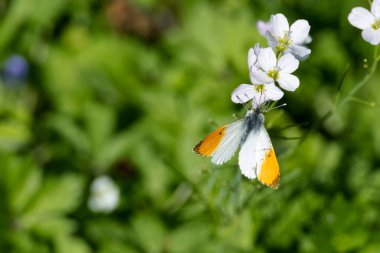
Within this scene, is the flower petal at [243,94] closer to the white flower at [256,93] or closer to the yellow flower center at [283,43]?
the white flower at [256,93]

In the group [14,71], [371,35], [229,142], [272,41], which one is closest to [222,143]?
[229,142]

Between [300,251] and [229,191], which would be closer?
[229,191]

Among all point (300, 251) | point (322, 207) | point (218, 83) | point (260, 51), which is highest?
point (260, 51)

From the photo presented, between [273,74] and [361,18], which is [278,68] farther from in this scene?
[361,18]

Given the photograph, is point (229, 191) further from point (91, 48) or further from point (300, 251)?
point (91, 48)

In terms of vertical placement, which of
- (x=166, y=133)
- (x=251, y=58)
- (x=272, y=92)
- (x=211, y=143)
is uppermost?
(x=251, y=58)

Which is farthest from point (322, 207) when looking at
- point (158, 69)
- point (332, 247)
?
point (158, 69)
